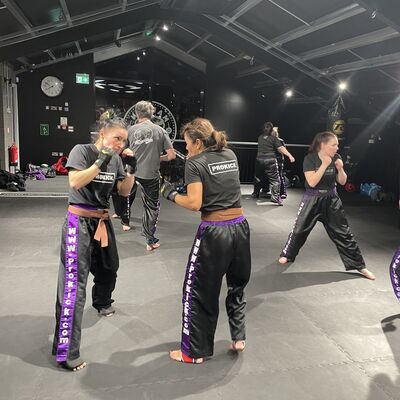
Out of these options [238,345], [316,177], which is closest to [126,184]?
[238,345]

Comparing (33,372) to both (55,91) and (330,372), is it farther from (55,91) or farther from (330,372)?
(55,91)

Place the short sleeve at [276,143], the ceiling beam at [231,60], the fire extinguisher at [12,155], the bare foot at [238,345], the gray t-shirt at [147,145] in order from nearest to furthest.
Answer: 1. the bare foot at [238,345]
2. the gray t-shirt at [147,145]
3. the short sleeve at [276,143]
4. the fire extinguisher at [12,155]
5. the ceiling beam at [231,60]

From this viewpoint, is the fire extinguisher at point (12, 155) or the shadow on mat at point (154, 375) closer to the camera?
the shadow on mat at point (154, 375)

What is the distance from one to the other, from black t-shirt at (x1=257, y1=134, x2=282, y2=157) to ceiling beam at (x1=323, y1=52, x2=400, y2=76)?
5.95 feet

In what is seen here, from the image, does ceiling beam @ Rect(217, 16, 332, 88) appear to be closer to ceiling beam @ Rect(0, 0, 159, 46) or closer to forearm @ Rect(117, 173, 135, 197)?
ceiling beam @ Rect(0, 0, 159, 46)

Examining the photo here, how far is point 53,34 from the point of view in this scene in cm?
660

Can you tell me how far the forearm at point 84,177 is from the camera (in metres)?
2.07

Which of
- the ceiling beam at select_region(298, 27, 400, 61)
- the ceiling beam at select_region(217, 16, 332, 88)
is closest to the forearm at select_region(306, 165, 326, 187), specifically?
the ceiling beam at select_region(298, 27, 400, 61)

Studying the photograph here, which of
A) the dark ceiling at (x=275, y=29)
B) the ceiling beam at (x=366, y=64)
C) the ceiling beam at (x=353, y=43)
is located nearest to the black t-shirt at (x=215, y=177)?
the dark ceiling at (x=275, y=29)

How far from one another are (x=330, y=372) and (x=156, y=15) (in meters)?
6.15

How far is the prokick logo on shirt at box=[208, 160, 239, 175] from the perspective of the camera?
216 cm

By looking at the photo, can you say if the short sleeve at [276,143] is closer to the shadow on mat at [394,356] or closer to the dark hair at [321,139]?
the dark hair at [321,139]

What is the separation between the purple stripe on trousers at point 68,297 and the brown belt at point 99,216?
5.8 inches

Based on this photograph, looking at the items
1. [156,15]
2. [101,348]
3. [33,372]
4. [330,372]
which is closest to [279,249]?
[330,372]
